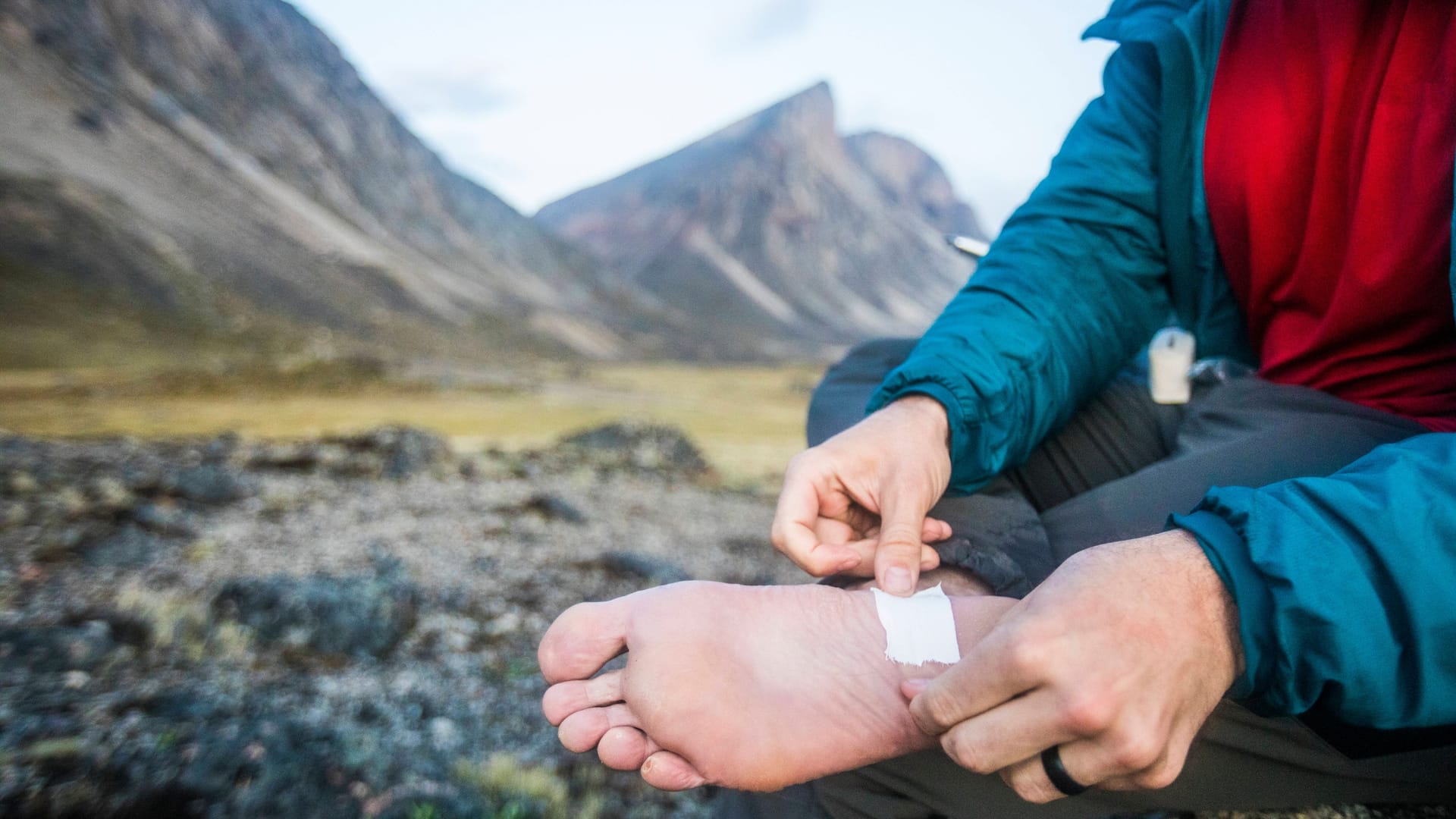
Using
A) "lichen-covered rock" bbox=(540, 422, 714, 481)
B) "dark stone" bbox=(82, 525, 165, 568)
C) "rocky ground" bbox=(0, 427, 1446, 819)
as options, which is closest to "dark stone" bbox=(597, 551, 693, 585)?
"rocky ground" bbox=(0, 427, 1446, 819)

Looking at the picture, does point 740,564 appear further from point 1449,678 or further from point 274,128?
point 274,128

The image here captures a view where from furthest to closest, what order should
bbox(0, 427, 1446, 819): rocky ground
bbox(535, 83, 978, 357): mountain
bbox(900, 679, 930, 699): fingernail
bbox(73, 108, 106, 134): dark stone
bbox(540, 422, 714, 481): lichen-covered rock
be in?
bbox(535, 83, 978, 357): mountain → bbox(73, 108, 106, 134): dark stone → bbox(540, 422, 714, 481): lichen-covered rock → bbox(0, 427, 1446, 819): rocky ground → bbox(900, 679, 930, 699): fingernail

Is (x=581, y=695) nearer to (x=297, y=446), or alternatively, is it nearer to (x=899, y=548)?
(x=899, y=548)

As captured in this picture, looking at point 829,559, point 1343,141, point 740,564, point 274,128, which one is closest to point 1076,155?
point 1343,141

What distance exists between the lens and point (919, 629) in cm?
90

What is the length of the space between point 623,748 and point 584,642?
139 millimetres

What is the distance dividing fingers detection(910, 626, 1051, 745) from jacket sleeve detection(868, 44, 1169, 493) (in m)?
0.47

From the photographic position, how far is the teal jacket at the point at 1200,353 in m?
0.60

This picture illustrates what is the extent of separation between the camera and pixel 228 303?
15.7m

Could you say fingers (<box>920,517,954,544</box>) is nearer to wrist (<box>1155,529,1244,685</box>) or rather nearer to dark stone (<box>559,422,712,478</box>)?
wrist (<box>1155,529,1244,685</box>)

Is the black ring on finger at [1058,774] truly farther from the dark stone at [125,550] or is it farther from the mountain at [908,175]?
the mountain at [908,175]

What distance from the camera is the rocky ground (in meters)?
1.52

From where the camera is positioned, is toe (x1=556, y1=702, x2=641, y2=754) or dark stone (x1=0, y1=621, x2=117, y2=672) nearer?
toe (x1=556, y1=702, x2=641, y2=754)

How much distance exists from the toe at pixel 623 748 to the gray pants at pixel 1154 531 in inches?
7.2
